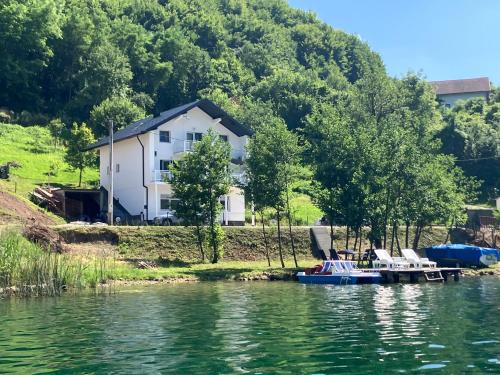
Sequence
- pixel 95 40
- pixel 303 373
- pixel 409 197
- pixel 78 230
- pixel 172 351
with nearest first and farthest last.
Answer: pixel 303 373 → pixel 172 351 → pixel 78 230 → pixel 409 197 → pixel 95 40

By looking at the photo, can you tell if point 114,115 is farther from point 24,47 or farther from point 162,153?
point 162,153

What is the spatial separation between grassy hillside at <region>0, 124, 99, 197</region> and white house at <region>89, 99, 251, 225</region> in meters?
9.04

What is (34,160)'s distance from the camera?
70.4m

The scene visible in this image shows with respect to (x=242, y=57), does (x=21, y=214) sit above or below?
below

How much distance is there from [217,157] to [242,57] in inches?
4006

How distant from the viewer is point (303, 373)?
39.0ft

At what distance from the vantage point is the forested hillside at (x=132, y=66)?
89.2m

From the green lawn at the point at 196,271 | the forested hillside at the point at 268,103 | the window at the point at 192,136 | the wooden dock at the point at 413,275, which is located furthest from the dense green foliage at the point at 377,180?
the window at the point at 192,136

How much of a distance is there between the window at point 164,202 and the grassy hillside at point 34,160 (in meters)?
12.6

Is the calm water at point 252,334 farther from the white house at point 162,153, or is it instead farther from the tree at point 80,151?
the tree at point 80,151

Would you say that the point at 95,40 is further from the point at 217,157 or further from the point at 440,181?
the point at 440,181

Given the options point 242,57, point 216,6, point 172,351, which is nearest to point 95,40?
point 242,57

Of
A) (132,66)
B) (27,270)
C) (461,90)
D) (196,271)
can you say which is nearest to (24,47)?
(132,66)

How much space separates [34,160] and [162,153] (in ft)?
70.3
